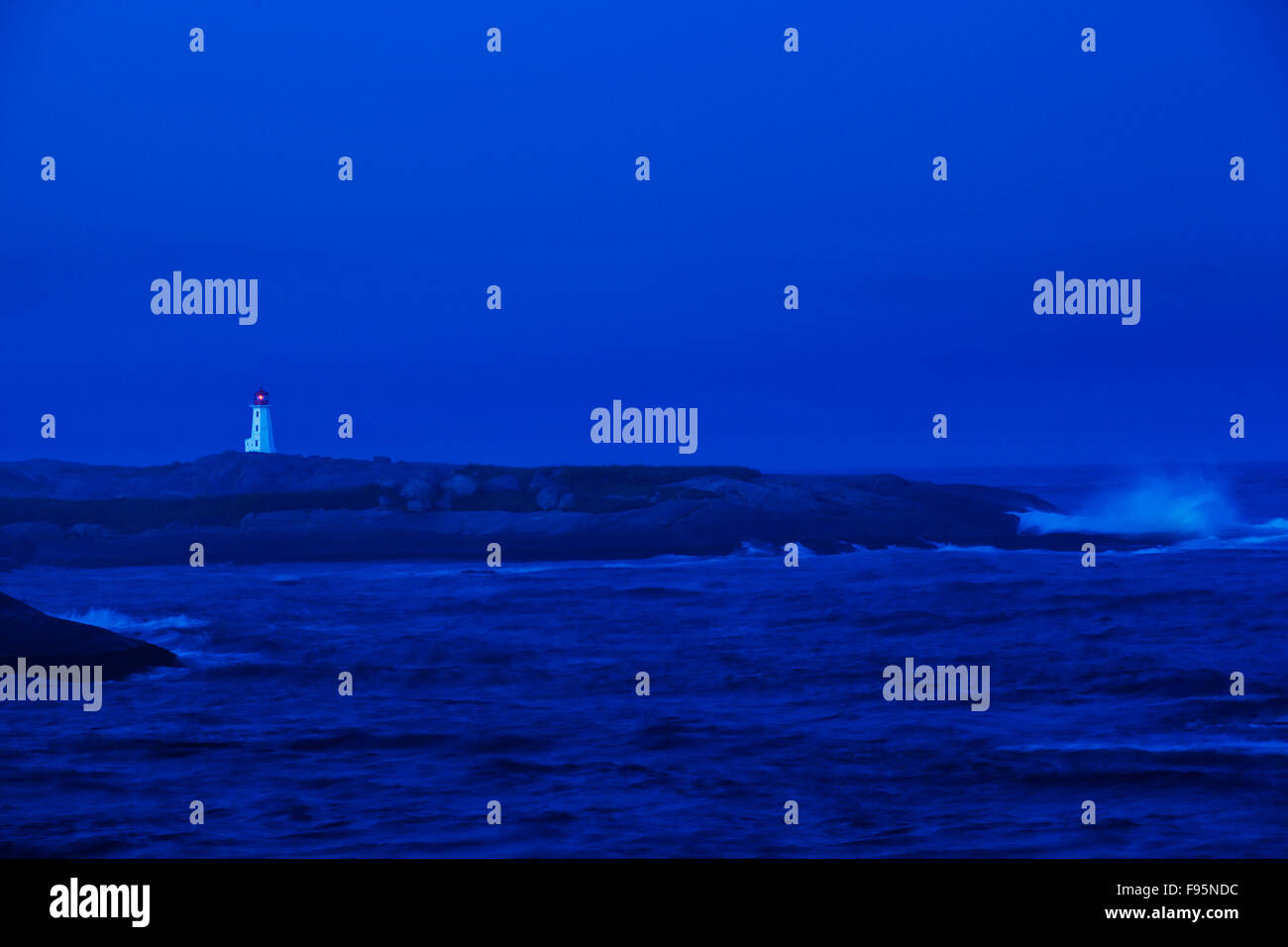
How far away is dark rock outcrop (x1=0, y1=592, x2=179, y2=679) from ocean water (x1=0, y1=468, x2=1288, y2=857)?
880mm

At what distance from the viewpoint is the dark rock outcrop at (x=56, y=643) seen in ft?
95.9

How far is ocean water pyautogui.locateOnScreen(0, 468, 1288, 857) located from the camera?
704 inches

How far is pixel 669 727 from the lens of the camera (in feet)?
88.5

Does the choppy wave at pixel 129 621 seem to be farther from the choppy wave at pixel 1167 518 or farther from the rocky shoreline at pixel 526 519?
the choppy wave at pixel 1167 518

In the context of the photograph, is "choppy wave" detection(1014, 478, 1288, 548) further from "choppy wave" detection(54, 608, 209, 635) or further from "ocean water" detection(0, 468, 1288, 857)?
"choppy wave" detection(54, 608, 209, 635)

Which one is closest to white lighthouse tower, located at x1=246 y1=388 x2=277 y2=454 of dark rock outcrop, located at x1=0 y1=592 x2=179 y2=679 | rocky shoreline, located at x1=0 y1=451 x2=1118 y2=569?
rocky shoreline, located at x1=0 y1=451 x2=1118 y2=569

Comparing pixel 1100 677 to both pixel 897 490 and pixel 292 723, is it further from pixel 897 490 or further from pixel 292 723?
pixel 897 490

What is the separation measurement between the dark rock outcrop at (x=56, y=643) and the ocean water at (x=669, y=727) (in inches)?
34.6

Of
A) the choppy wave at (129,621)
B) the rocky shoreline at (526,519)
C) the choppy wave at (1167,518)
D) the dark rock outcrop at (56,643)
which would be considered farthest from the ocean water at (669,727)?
the choppy wave at (1167,518)

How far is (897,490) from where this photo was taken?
81.7 meters

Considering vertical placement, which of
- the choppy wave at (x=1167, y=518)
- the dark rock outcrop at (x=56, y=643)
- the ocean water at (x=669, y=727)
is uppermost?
the choppy wave at (x=1167, y=518)

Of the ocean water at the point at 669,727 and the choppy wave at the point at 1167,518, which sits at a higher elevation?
the choppy wave at the point at 1167,518

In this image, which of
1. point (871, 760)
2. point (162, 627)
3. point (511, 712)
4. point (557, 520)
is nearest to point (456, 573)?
point (557, 520)

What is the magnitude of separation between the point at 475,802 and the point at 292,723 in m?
8.94
